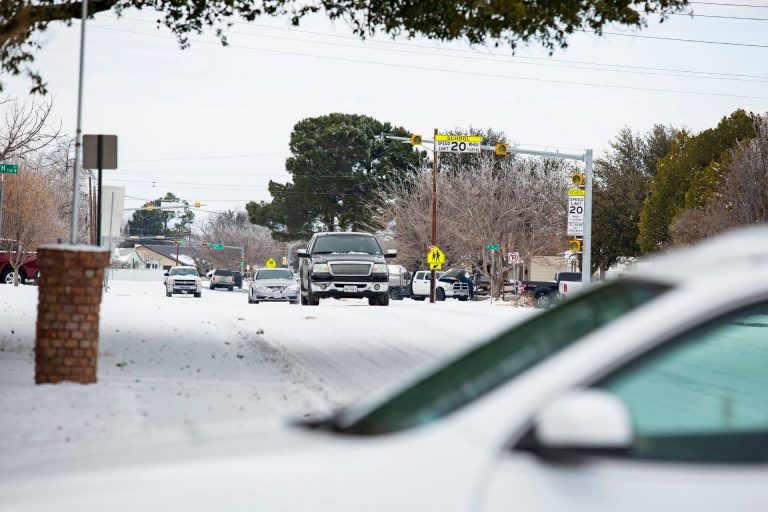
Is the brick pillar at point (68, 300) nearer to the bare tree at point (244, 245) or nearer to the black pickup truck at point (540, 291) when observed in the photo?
the black pickup truck at point (540, 291)

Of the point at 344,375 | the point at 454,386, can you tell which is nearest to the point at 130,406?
the point at 344,375

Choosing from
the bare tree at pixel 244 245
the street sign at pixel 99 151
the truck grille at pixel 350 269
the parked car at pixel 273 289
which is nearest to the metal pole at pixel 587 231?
the truck grille at pixel 350 269

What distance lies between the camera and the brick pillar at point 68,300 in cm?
1039

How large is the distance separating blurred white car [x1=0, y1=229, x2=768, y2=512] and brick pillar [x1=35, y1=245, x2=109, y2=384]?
25.7 ft

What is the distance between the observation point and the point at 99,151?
13219 millimetres

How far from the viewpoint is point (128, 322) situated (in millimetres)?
21109

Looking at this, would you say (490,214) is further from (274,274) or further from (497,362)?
(497,362)

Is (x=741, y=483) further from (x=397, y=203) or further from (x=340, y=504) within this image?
(x=397, y=203)

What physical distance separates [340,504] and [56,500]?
65 centimetres

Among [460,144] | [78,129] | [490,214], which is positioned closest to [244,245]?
[490,214]

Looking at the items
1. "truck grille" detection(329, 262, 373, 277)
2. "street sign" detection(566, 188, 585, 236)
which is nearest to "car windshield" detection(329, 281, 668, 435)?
"truck grille" detection(329, 262, 373, 277)

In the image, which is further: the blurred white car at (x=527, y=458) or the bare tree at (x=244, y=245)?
the bare tree at (x=244, y=245)

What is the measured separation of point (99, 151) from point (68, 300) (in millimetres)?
3251

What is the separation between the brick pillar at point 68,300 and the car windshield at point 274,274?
3088 centimetres
